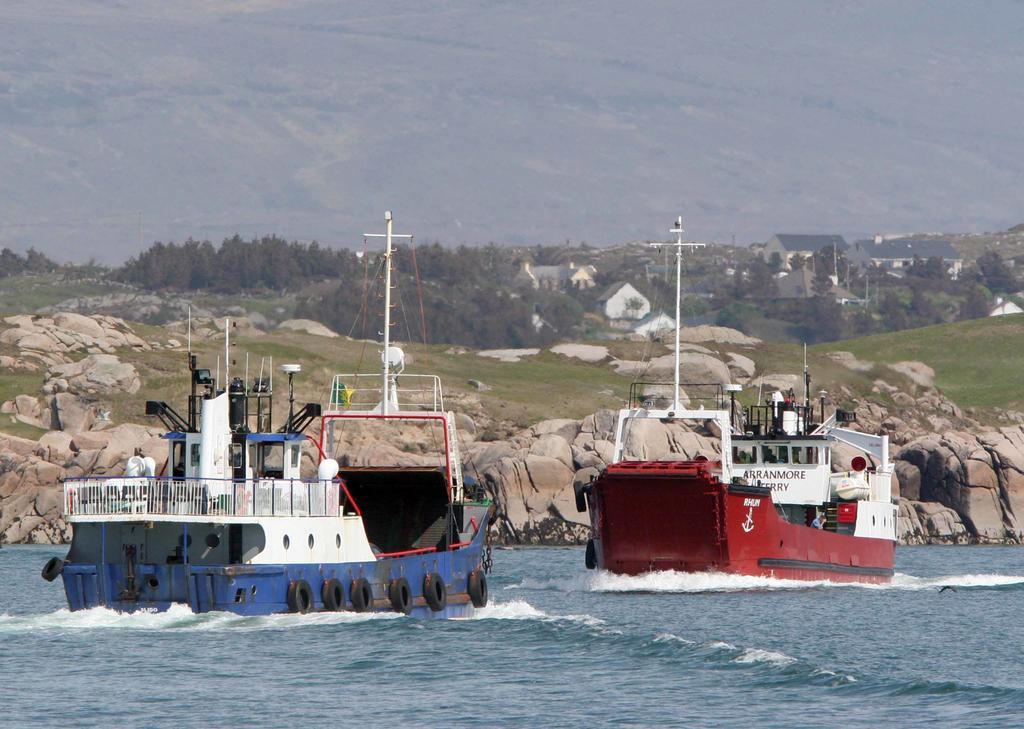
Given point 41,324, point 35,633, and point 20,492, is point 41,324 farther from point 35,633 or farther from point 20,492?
point 35,633

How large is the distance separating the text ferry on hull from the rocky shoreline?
24115mm

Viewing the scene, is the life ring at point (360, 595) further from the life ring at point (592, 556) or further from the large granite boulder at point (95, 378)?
the large granite boulder at point (95, 378)

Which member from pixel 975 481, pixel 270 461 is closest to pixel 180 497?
pixel 270 461

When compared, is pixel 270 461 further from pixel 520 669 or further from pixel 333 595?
pixel 520 669

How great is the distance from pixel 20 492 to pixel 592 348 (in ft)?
180

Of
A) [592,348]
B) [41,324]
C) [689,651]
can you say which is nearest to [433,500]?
[689,651]

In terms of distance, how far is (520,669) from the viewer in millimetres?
39094

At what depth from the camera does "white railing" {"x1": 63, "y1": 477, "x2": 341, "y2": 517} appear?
42312mm

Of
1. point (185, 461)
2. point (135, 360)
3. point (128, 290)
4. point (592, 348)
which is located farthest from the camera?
point (128, 290)

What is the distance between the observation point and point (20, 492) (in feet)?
308

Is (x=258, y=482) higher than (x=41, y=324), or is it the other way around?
(x=41, y=324)

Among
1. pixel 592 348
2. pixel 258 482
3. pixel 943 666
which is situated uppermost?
pixel 592 348

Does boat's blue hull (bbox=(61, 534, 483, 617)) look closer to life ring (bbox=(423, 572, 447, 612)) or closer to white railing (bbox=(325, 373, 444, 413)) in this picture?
life ring (bbox=(423, 572, 447, 612))

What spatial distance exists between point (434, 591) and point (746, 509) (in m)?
16.8
